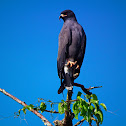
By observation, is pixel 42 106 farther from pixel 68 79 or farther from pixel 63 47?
pixel 63 47

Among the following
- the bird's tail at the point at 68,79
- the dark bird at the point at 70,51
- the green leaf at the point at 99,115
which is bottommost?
the green leaf at the point at 99,115

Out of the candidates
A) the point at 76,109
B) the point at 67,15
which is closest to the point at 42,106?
the point at 76,109

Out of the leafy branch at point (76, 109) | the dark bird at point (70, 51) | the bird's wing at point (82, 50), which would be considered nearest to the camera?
the leafy branch at point (76, 109)

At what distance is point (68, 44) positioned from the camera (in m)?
2.82

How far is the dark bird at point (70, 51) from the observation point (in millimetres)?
2663

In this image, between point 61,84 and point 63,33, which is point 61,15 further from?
point 61,84

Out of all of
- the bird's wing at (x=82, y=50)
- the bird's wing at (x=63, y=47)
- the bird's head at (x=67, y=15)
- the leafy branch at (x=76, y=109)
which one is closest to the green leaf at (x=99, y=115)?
the leafy branch at (x=76, y=109)

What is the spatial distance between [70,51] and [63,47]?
123 mm

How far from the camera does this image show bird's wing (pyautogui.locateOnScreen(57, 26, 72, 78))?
272 cm

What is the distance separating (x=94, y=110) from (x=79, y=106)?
19 cm

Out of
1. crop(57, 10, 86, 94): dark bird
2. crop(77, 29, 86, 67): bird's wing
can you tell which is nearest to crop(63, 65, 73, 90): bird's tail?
crop(57, 10, 86, 94): dark bird

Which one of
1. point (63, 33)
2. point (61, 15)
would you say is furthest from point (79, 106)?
point (61, 15)

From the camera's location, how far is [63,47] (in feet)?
9.20

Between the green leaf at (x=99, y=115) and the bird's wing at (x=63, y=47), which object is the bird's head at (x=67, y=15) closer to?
the bird's wing at (x=63, y=47)
